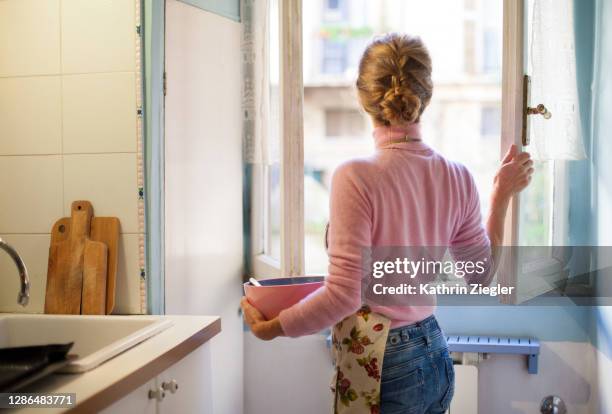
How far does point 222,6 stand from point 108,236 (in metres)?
0.88

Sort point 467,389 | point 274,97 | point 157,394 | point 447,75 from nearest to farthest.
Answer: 1. point 157,394
2. point 467,389
3. point 274,97
4. point 447,75

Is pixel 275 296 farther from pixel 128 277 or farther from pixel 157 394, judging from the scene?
pixel 128 277

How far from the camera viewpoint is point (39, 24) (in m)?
1.75

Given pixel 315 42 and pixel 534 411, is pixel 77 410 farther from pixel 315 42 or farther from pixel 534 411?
pixel 315 42

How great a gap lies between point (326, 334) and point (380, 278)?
3.40 ft

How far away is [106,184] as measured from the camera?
5.67ft

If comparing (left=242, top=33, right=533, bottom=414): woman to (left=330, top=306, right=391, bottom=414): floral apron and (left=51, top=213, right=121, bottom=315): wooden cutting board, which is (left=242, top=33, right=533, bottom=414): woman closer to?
(left=330, top=306, right=391, bottom=414): floral apron

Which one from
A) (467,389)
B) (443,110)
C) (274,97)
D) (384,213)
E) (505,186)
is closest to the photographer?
(384,213)

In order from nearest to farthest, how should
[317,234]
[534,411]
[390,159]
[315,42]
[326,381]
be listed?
[390,159]
[534,411]
[326,381]
[317,234]
[315,42]

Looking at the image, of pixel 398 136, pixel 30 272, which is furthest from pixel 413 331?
pixel 30 272

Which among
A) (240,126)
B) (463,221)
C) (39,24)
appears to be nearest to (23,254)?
(39,24)

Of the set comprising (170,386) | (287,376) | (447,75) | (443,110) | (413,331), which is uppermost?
(447,75)

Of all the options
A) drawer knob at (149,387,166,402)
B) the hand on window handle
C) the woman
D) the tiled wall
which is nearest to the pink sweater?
the woman

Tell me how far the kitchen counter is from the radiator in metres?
0.90
